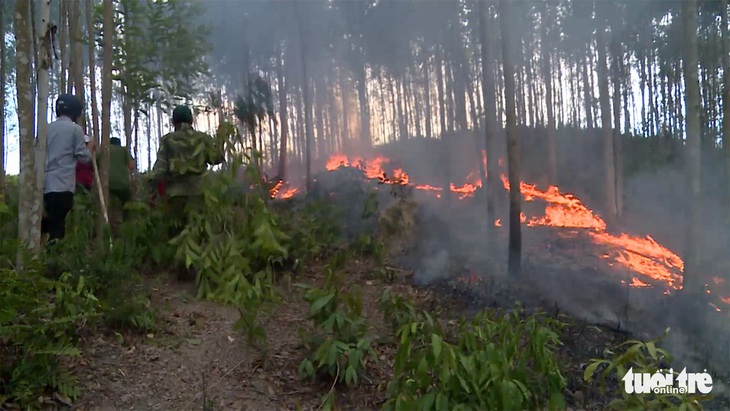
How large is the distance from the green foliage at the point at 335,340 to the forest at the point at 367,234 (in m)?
0.02

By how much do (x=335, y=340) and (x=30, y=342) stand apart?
1551 mm

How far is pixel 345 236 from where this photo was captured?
6363 mm

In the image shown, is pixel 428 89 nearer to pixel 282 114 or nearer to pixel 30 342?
pixel 282 114

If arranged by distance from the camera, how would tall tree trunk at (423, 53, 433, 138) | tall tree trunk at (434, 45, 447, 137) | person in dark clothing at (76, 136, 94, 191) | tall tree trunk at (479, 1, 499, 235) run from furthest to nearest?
tall tree trunk at (423, 53, 433, 138) < tall tree trunk at (434, 45, 447, 137) < tall tree trunk at (479, 1, 499, 235) < person in dark clothing at (76, 136, 94, 191)

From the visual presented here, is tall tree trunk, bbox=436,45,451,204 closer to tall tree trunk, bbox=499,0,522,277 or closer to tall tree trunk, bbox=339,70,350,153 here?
tall tree trunk, bbox=339,70,350,153

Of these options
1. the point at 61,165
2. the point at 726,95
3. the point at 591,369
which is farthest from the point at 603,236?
the point at 61,165

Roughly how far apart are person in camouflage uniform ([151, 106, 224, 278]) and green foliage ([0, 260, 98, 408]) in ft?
5.99

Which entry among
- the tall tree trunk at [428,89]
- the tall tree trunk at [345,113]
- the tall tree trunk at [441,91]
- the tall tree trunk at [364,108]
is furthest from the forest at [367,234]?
the tall tree trunk at [364,108]

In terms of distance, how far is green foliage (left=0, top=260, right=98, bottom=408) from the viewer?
2373mm

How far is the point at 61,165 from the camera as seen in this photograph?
390 cm

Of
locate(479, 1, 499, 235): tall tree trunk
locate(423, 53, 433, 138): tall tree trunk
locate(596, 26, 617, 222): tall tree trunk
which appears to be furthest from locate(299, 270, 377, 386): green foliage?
locate(423, 53, 433, 138): tall tree trunk

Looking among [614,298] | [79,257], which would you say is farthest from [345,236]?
[79,257]

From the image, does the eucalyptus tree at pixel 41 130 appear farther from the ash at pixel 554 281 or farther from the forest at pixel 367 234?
the ash at pixel 554 281

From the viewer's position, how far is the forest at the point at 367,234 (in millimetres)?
2709
